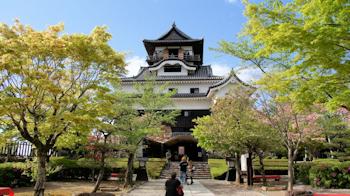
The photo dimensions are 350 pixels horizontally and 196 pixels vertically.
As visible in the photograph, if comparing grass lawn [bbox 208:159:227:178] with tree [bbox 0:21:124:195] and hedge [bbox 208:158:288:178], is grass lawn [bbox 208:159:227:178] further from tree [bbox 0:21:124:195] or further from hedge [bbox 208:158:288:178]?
tree [bbox 0:21:124:195]

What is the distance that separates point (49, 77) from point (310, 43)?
818 cm

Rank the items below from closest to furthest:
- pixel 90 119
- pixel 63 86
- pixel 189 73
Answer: pixel 90 119 < pixel 63 86 < pixel 189 73

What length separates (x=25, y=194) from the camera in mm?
13430

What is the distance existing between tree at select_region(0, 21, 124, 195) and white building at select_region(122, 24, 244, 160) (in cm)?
1935

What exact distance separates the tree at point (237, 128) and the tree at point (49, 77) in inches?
330

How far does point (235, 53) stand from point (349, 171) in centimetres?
1030

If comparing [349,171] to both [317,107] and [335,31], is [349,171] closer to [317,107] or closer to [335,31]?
[317,107]

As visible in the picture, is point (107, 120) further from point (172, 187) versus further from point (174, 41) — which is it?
point (174, 41)

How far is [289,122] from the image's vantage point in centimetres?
1374

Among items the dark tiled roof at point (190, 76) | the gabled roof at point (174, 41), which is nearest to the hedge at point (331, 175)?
the dark tiled roof at point (190, 76)

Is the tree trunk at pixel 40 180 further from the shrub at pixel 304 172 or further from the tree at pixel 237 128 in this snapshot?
the shrub at pixel 304 172

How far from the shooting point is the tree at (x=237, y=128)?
16.1m

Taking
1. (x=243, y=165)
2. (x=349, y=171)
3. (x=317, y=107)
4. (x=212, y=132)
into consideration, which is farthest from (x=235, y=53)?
(x=243, y=165)

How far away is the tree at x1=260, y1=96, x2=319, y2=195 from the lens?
13312 mm
